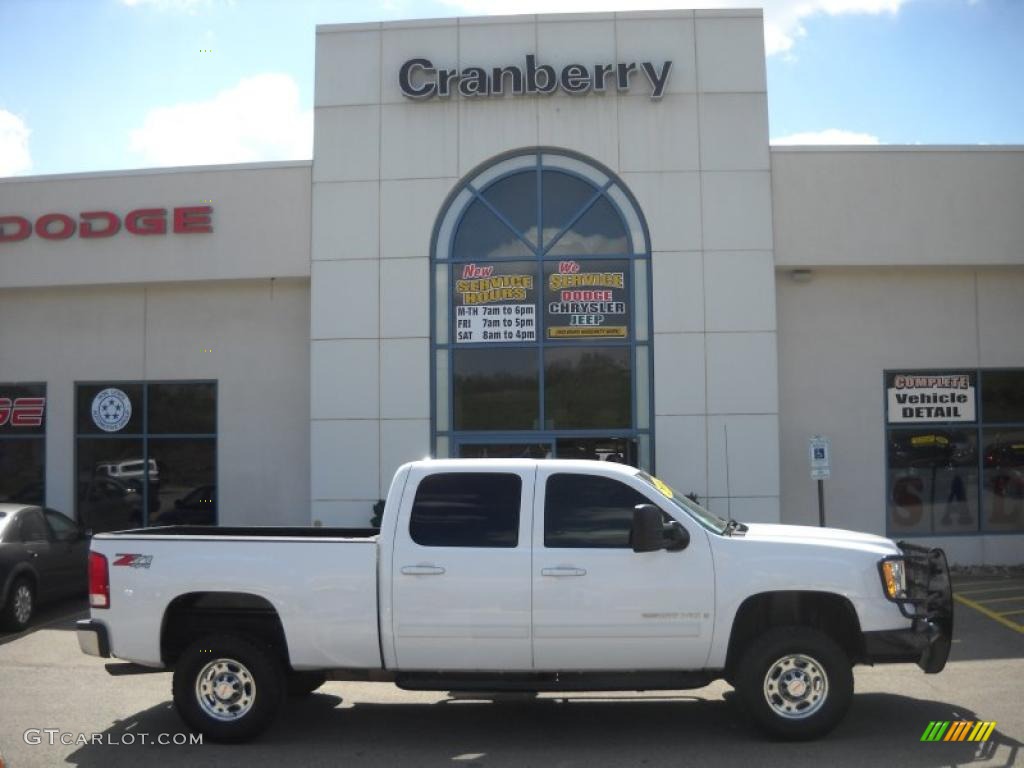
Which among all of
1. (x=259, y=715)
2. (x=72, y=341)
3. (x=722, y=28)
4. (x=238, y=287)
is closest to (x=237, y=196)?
(x=238, y=287)

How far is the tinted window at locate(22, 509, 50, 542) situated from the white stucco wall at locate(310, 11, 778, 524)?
3.97m

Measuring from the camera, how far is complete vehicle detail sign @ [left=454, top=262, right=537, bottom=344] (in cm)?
1550

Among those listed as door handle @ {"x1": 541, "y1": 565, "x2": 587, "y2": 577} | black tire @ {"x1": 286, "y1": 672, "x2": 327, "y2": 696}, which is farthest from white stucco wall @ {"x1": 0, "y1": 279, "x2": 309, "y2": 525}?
door handle @ {"x1": 541, "y1": 565, "x2": 587, "y2": 577}

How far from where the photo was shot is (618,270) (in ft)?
51.0

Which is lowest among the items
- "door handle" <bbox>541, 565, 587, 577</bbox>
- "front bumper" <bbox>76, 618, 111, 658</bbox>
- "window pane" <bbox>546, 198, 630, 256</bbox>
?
"front bumper" <bbox>76, 618, 111, 658</bbox>

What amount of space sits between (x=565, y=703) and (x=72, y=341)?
12.6 meters

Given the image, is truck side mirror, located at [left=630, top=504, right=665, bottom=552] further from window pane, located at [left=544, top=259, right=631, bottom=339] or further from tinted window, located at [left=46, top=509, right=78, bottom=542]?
tinted window, located at [left=46, top=509, right=78, bottom=542]

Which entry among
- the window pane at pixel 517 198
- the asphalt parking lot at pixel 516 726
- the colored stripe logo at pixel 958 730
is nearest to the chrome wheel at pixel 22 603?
the asphalt parking lot at pixel 516 726

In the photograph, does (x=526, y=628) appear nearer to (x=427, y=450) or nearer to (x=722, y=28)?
(x=427, y=450)

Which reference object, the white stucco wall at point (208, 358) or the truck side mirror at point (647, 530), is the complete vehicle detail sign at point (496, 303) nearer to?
the white stucco wall at point (208, 358)

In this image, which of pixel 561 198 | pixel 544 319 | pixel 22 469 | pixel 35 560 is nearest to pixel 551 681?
pixel 35 560

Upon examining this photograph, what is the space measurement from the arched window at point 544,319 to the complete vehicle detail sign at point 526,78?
42.4 inches

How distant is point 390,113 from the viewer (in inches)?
627

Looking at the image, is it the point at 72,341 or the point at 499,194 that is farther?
the point at 72,341
